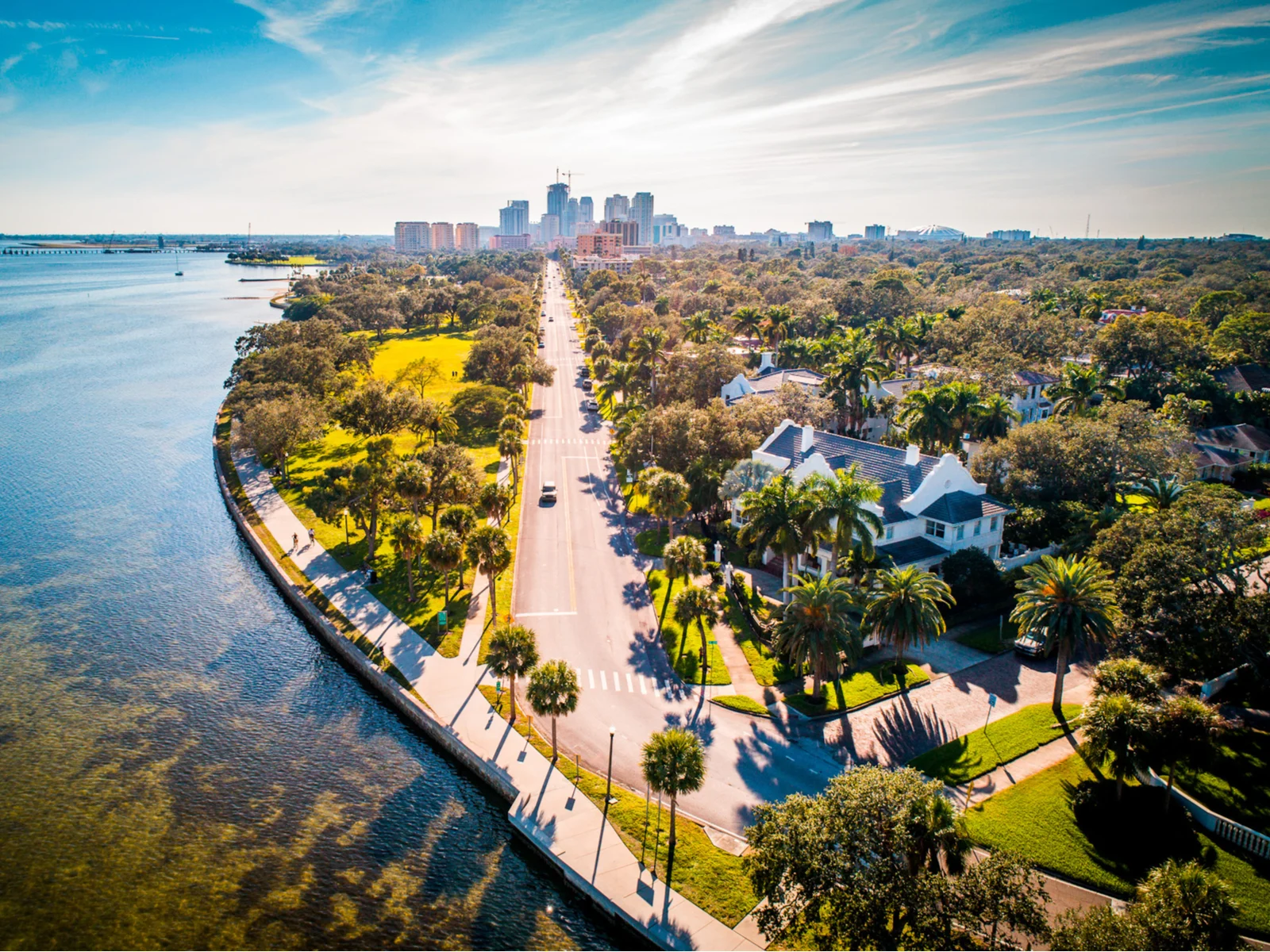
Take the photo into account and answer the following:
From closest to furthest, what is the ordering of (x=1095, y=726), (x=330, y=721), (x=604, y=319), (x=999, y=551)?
(x=1095, y=726)
(x=330, y=721)
(x=999, y=551)
(x=604, y=319)

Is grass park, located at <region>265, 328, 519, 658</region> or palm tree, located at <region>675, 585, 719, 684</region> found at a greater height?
palm tree, located at <region>675, 585, 719, 684</region>

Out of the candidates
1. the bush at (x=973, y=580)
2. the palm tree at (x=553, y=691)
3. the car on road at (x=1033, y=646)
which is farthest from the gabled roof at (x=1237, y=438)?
the palm tree at (x=553, y=691)

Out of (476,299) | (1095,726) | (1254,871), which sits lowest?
(1254,871)

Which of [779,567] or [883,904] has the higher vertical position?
[883,904]

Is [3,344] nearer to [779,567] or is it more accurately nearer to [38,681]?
[38,681]

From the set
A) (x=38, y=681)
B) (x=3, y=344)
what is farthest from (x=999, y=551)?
(x=3, y=344)

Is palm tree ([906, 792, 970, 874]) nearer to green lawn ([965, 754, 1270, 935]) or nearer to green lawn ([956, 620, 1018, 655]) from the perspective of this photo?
green lawn ([965, 754, 1270, 935])

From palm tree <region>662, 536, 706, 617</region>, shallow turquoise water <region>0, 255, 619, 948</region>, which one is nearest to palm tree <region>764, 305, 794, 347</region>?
palm tree <region>662, 536, 706, 617</region>

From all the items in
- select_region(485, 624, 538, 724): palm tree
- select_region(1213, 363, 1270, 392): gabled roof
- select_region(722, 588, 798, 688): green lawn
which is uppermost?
select_region(1213, 363, 1270, 392): gabled roof

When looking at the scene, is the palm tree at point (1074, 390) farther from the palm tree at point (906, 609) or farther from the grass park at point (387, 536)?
the grass park at point (387, 536)
